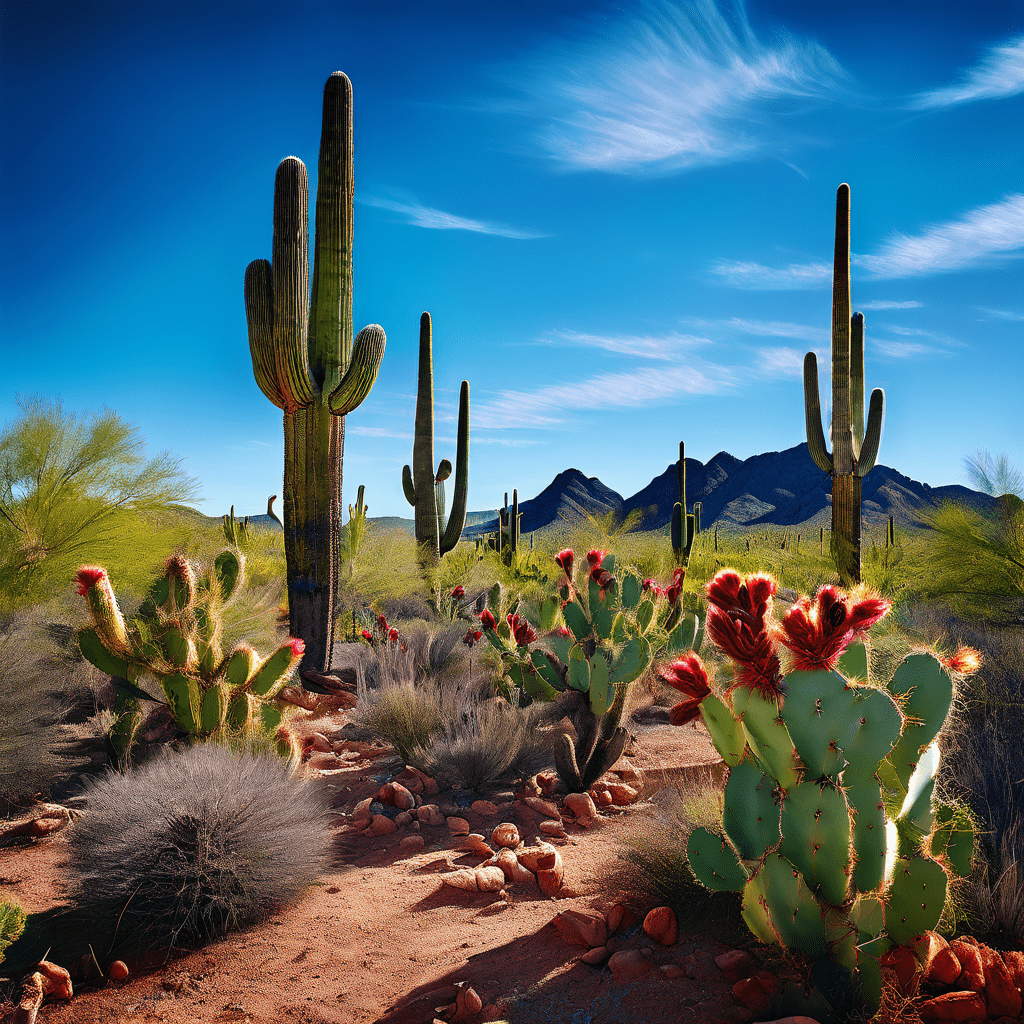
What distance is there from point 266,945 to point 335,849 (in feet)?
3.89

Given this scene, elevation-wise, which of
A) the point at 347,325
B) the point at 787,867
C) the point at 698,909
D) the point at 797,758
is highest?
the point at 347,325

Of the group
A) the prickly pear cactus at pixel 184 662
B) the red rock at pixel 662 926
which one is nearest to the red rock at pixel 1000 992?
the red rock at pixel 662 926

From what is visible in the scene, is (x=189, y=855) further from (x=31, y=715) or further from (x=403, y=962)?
(x=31, y=715)

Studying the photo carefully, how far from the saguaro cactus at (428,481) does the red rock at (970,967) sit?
12851 millimetres

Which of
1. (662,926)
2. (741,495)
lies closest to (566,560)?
(662,926)

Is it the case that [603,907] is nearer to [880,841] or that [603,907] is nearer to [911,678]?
[880,841]

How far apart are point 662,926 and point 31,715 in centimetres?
459

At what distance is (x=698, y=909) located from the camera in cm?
321

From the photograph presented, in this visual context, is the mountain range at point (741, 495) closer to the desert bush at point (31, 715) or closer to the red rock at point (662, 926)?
the desert bush at point (31, 715)

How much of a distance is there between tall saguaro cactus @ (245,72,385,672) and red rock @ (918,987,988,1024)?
7759mm

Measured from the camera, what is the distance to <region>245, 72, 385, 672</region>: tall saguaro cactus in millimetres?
8953

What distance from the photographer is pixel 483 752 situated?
5.64 metres

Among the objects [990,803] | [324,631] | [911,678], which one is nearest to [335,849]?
[911,678]

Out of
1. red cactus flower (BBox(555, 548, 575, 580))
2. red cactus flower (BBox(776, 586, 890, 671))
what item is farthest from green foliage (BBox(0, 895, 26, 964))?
red cactus flower (BBox(555, 548, 575, 580))
